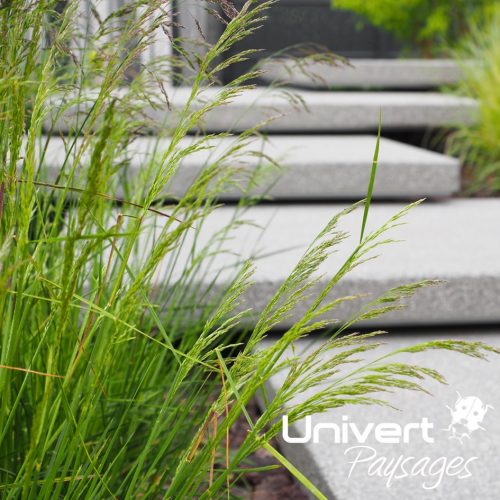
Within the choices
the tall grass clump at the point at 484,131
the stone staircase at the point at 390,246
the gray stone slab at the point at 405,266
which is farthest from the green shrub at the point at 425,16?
the gray stone slab at the point at 405,266

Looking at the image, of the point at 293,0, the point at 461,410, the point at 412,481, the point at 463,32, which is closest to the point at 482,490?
the point at 412,481

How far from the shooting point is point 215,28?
19.9 ft

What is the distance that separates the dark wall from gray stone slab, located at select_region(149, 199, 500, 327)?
526cm

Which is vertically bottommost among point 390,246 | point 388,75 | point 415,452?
point 415,452

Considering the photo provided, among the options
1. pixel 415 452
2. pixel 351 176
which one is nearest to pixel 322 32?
pixel 351 176

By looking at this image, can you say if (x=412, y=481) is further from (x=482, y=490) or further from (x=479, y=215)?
(x=479, y=215)

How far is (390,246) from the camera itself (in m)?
2.26

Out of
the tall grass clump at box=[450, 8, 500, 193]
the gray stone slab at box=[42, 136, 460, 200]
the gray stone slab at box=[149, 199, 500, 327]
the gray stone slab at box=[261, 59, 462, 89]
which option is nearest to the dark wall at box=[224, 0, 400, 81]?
the gray stone slab at box=[261, 59, 462, 89]

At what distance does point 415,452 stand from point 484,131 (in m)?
2.60

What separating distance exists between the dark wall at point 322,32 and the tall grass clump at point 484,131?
370cm

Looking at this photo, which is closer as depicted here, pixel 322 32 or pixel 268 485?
pixel 268 485

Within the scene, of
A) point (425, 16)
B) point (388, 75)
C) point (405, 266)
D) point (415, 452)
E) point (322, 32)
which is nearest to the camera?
point (415, 452)

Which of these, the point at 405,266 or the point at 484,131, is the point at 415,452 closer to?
the point at 405,266

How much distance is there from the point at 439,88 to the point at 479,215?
225 cm
